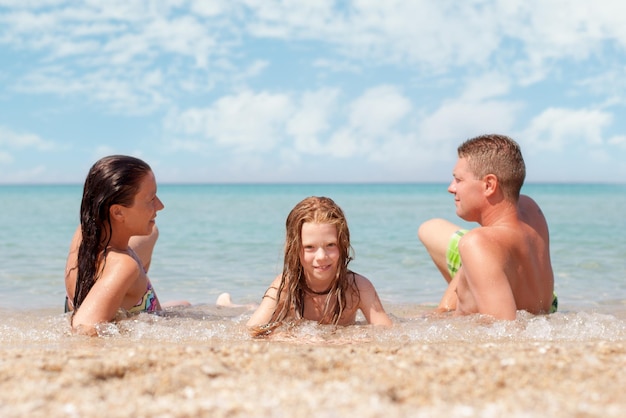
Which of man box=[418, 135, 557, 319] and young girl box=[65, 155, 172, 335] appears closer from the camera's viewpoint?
young girl box=[65, 155, 172, 335]

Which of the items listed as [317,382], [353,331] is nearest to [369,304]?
[353,331]

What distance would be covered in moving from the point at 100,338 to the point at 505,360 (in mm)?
2433

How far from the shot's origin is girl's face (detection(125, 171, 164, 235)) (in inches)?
170

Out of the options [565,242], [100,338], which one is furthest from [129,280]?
[565,242]

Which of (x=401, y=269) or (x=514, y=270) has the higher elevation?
(x=514, y=270)

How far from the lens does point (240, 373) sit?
98.5 inches

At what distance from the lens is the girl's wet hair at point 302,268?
14.0ft

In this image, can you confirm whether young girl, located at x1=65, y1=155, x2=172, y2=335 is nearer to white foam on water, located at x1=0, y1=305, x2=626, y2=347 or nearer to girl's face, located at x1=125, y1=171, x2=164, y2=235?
girl's face, located at x1=125, y1=171, x2=164, y2=235

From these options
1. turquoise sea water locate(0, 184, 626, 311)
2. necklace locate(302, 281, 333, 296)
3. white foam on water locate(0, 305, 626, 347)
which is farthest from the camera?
turquoise sea water locate(0, 184, 626, 311)

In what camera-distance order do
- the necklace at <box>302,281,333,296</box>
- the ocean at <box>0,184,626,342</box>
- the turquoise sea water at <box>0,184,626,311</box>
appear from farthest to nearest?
the turquoise sea water at <box>0,184,626,311</box>, the ocean at <box>0,184,626,342</box>, the necklace at <box>302,281,333,296</box>

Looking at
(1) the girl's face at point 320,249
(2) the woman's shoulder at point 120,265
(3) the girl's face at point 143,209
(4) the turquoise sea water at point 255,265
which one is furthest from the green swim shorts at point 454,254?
(2) the woman's shoulder at point 120,265

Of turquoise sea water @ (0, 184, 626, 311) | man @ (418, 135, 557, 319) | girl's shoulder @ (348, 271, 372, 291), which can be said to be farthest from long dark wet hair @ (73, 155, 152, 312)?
man @ (418, 135, 557, 319)

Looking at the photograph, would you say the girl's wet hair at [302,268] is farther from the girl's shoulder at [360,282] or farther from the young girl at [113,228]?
the young girl at [113,228]

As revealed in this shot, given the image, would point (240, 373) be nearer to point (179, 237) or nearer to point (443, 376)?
point (443, 376)
